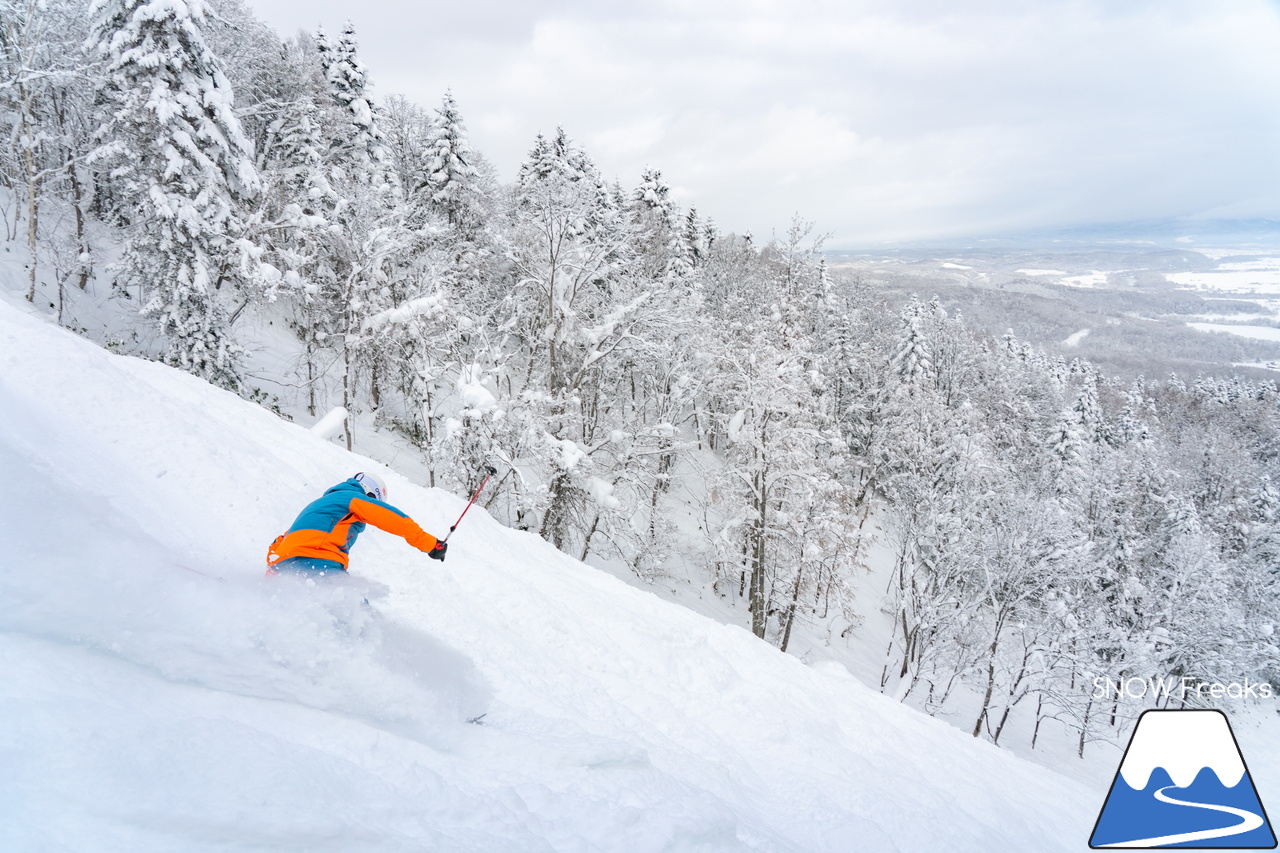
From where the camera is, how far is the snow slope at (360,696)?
2279mm

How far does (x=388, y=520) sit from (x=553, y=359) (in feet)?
39.8

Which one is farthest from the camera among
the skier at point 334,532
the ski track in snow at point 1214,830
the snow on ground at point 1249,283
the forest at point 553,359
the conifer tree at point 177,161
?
the snow on ground at point 1249,283

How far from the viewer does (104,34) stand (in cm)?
1425

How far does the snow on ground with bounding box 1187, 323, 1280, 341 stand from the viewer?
146 meters

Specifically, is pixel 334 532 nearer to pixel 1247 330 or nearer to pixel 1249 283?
pixel 1247 330

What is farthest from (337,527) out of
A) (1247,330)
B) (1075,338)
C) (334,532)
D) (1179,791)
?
(1247,330)

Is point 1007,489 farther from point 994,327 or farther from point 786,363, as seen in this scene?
point 994,327

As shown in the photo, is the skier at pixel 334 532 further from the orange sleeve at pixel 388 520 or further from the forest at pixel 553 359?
the forest at pixel 553 359

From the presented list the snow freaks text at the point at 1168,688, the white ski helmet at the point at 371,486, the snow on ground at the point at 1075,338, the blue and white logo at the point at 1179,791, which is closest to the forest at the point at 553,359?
the snow freaks text at the point at 1168,688

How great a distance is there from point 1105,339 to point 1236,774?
171 m

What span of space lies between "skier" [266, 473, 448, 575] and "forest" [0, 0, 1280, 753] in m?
8.90

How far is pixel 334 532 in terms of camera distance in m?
4.66

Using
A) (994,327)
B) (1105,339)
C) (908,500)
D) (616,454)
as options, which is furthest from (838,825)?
(1105,339)

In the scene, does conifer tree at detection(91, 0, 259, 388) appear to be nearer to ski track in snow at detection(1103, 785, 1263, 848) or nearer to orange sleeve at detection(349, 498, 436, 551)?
orange sleeve at detection(349, 498, 436, 551)
